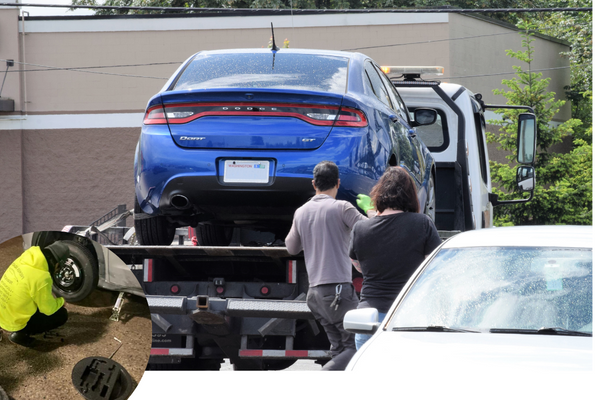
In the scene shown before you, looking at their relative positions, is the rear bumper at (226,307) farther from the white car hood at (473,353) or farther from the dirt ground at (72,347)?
the dirt ground at (72,347)

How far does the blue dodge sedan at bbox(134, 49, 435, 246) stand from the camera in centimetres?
497

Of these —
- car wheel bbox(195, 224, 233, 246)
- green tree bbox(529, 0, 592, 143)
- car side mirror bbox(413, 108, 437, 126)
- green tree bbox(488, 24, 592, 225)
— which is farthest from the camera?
green tree bbox(529, 0, 592, 143)

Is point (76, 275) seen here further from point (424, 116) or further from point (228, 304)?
point (424, 116)

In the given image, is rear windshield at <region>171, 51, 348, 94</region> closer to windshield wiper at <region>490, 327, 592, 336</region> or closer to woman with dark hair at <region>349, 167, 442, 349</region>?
woman with dark hair at <region>349, 167, 442, 349</region>

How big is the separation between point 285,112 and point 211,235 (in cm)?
170

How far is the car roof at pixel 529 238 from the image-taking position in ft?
13.1

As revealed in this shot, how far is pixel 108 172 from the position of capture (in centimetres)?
2303

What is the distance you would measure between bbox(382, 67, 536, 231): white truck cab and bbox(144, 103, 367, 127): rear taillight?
337 cm

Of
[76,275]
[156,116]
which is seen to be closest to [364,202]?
[156,116]

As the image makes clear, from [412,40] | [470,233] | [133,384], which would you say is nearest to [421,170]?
[470,233]

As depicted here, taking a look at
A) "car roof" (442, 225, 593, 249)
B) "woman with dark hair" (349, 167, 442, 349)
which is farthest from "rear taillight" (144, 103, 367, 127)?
"car roof" (442, 225, 593, 249)

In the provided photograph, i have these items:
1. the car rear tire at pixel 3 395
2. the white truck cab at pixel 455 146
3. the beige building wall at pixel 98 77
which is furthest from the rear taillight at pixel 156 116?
the beige building wall at pixel 98 77

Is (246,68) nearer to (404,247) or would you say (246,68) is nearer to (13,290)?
(404,247)

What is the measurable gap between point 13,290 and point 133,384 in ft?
1.71
